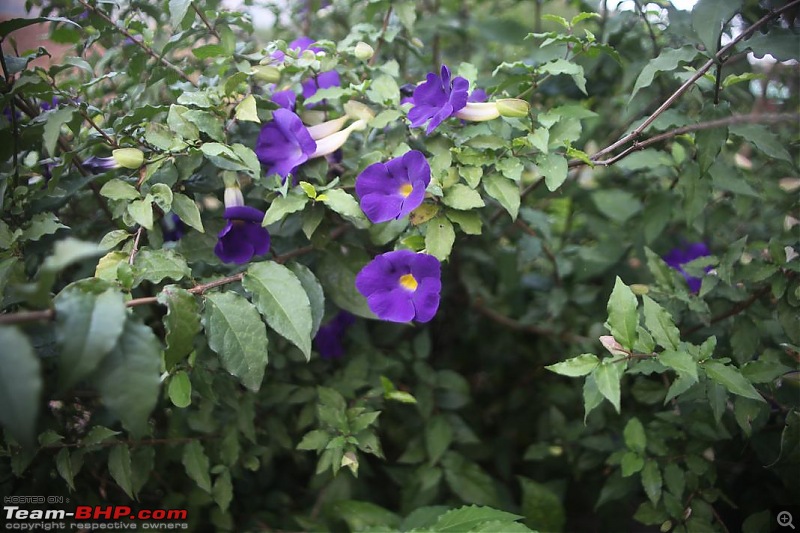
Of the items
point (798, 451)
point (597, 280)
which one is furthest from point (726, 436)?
point (597, 280)

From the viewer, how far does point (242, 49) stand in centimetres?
113

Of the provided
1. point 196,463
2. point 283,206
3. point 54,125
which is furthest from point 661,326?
point 54,125

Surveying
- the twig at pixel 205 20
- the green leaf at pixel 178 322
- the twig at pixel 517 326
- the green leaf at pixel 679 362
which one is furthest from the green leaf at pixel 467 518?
the twig at pixel 205 20

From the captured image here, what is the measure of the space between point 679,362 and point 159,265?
2.47 feet

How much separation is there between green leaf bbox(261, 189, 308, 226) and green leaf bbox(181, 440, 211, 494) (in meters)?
0.47

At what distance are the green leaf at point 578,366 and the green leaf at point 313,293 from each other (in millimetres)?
365

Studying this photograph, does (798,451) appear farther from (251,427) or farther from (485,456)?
(251,427)

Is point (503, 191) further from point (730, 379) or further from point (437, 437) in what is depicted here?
point (437, 437)

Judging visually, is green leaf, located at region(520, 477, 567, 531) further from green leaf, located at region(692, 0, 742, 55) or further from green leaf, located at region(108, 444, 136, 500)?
green leaf, located at region(692, 0, 742, 55)

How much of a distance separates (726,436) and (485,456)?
574mm

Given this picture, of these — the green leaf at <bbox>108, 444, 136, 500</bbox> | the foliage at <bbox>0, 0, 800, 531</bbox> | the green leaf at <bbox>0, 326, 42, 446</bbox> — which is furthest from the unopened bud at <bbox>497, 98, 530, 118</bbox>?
the green leaf at <bbox>108, 444, 136, 500</bbox>

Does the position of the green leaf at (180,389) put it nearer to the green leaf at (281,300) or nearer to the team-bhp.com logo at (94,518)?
the green leaf at (281,300)

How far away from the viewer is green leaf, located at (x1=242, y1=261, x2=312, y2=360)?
801 mm

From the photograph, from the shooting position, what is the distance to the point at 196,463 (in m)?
1.04
